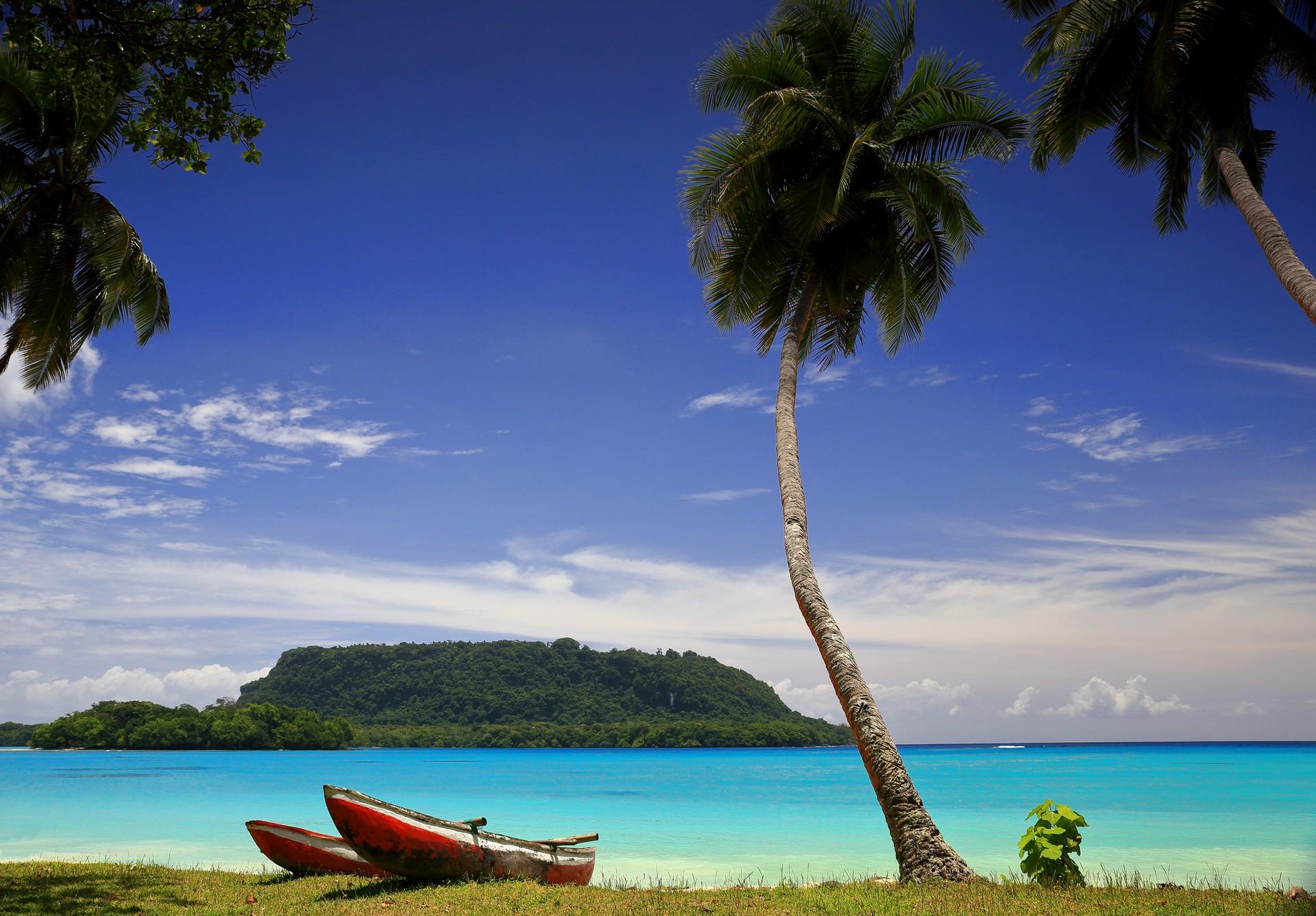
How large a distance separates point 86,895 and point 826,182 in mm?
14289

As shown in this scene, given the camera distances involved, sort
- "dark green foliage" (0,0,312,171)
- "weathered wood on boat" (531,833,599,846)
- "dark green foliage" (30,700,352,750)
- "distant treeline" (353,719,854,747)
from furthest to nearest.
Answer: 1. "distant treeline" (353,719,854,747)
2. "dark green foliage" (30,700,352,750)
3. "weathered wood on boat" (531,833,599,846)
4. "dark green foliage" (0,0,312,171)

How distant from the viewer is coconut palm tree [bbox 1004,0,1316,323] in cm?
1234

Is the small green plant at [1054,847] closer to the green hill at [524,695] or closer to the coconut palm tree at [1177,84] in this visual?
the coconut palm tree at [1177,84]

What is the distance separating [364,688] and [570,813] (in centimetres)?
7724

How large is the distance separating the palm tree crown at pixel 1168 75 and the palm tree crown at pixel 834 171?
1448mm

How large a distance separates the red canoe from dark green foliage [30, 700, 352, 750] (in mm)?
87129

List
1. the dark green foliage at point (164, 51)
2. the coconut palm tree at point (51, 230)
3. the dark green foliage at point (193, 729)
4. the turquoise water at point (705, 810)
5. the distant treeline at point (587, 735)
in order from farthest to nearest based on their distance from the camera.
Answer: the distant treeline at point (587, 735)
the dark green foliage at point (193, 729)
the turquoise water at point (705, 810)
the coconut palm tree at point (51, 230)
the dark green foliage at point (164, 51)

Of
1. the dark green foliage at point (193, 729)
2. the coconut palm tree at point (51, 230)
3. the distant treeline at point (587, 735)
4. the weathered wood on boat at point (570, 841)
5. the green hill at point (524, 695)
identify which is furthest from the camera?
the green hill at point (524, 695)

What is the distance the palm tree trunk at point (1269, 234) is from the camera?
36.7 ft

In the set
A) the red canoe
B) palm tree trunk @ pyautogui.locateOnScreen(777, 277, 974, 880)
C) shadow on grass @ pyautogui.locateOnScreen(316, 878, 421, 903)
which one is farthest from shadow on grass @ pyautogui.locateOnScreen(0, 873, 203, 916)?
palm tree trunk @ pyautogui.locateOnScreen(777, 277, 974, 880)

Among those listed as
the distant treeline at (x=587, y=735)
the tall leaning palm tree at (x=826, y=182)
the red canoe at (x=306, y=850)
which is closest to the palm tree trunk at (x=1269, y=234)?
the tall leaning palm tree at (x=826, y=182)

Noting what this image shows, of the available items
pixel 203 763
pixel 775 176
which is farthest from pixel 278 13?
pixel 203 763

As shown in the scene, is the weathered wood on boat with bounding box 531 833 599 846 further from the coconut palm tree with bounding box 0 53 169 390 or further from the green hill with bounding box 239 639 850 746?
the green hill with bounding box 239 639 850 746

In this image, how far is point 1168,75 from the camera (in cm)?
1260
